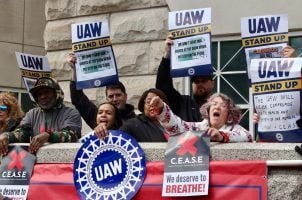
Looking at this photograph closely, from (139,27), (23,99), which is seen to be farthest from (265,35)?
(23,99)

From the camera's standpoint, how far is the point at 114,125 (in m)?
4.75

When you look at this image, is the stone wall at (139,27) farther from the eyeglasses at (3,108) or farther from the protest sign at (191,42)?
the eyeglasses at (3,108)

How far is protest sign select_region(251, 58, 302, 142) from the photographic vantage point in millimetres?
3973

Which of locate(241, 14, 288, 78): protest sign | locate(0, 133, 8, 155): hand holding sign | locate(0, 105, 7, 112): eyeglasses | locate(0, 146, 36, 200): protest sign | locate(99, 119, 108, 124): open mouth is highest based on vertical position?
locate(241, 14, 288, 78): protest sign

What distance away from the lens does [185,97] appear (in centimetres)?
539

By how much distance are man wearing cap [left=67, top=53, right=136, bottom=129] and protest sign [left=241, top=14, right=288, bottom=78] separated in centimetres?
129

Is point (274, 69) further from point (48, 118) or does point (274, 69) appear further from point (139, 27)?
point (139, 27)

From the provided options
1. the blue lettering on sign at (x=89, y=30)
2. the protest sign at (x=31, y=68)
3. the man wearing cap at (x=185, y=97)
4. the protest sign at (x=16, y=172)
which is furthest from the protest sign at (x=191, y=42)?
the protest sign at (x=31, y=68)

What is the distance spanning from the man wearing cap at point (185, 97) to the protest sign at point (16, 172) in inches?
57.4

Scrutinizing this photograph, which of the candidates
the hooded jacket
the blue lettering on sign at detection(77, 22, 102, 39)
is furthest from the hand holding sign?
the blue lettering on sign at detection(77, 22, 102, 39)

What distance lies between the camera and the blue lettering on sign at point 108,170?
13.2ft

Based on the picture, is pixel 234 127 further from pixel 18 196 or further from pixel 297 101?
pixel 18 196

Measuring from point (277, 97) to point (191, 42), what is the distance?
4.23ft

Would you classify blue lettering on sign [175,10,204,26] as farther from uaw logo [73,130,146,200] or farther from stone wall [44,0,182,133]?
stone wall [44,0,182,133]
